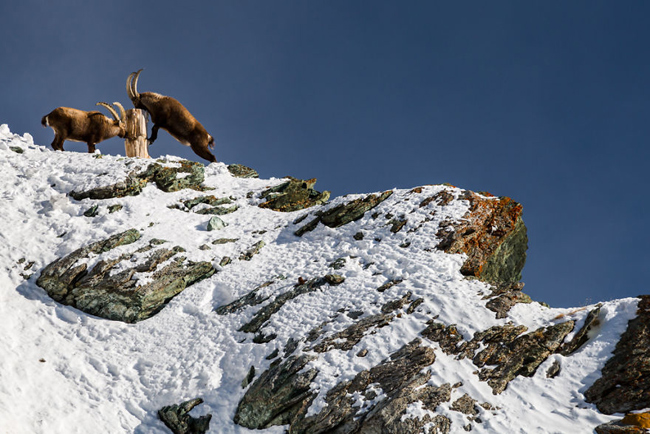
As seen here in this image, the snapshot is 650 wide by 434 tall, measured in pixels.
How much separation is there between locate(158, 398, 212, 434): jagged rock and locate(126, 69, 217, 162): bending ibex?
47.1 ft

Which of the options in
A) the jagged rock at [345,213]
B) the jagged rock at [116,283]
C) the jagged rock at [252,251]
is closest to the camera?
the jagged rock at [116,283]

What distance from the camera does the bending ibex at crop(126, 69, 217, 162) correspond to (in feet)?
64.5

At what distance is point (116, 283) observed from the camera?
1147 cm

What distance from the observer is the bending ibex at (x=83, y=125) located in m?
19.3

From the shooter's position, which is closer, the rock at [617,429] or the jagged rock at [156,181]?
the rock at [617,429]

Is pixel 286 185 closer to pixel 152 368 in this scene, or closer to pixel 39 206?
pixel 39 206

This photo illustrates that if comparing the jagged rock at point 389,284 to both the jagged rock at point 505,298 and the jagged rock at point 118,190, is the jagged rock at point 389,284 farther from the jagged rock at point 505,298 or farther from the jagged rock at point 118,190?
the jagged rock at point 118,190

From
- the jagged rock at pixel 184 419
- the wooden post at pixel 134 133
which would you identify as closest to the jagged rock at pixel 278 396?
the jagged rock at pixel 184 419

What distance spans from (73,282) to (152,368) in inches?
154

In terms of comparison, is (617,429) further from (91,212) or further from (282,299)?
(91,212)

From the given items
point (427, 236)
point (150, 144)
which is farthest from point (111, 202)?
point (427, 236)

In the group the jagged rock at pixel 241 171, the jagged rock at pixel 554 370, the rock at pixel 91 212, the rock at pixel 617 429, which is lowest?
the rock at pixel 617 429

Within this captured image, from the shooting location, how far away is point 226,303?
11133 mm

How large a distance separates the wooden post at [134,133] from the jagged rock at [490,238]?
46.0 ft
